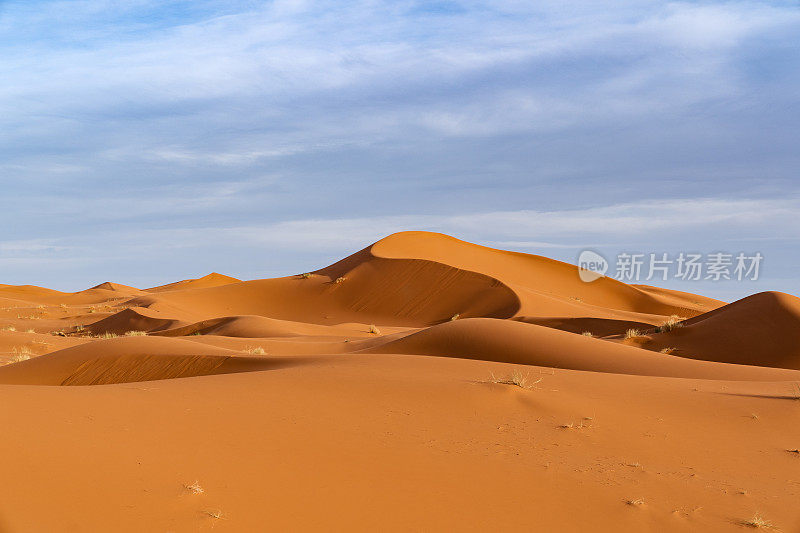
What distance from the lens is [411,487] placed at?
6.06 m

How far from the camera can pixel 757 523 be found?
5.70m

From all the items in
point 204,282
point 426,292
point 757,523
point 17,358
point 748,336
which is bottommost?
point 757,523

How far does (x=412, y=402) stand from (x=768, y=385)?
6.98 m

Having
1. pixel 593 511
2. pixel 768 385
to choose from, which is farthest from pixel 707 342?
pixel 593 511

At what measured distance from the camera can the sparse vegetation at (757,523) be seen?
5.70 m

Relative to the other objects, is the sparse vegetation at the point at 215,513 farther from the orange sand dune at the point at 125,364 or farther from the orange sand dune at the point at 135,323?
the orange sand dune at the point at 135,323

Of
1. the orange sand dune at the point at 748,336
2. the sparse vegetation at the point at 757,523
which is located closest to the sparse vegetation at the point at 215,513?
the sparse vegetation at the point at 757,523

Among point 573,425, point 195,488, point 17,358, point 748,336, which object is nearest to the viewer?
point 195,488

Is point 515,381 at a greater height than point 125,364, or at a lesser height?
greater

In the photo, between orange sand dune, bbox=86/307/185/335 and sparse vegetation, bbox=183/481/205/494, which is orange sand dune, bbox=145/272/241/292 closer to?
orange sand dune, bbox=86/307/185/335

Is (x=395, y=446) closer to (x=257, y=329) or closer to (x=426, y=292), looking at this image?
→ (x=257, y=329)

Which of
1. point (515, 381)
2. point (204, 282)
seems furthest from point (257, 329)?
point (204, 282)

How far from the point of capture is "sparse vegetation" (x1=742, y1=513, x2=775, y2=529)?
5.70 m

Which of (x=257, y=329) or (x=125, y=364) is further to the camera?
(x=257, y=329)
